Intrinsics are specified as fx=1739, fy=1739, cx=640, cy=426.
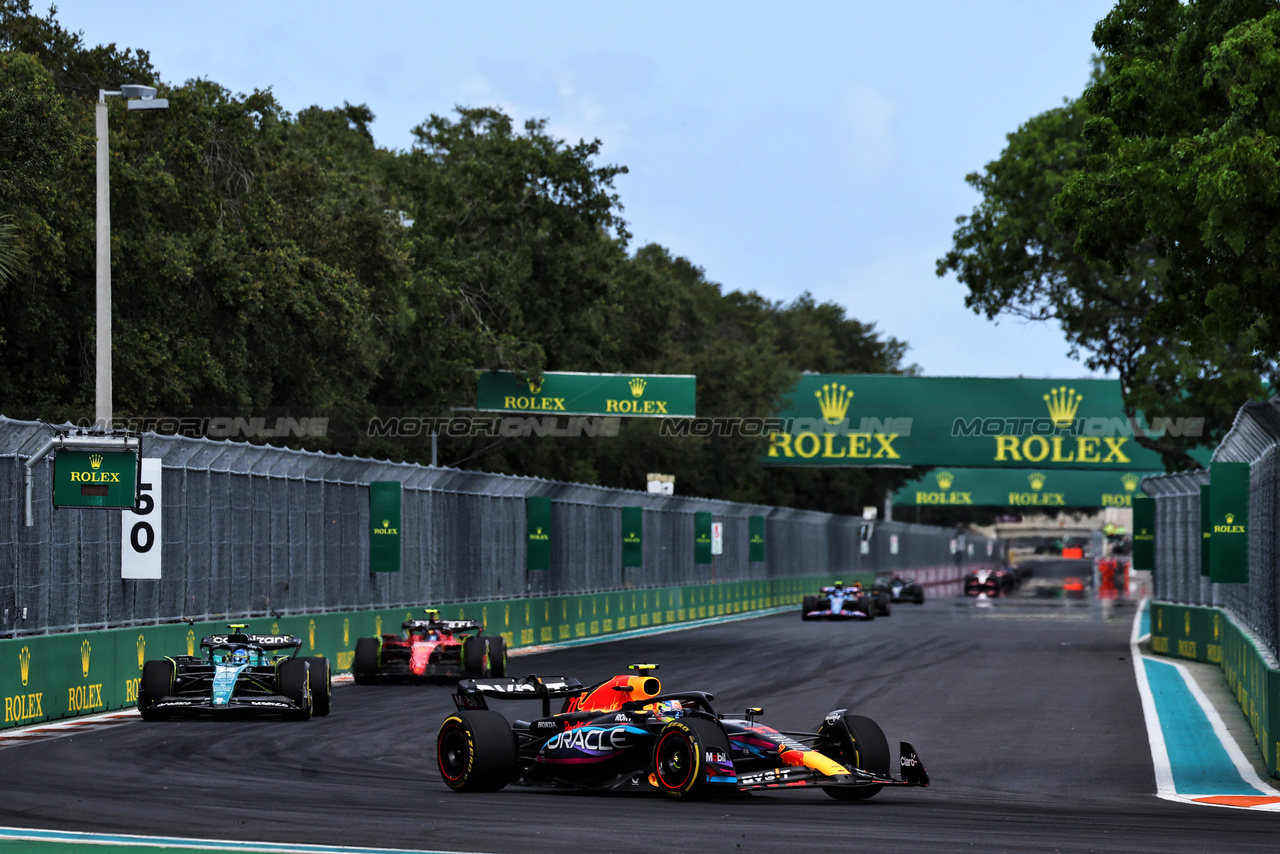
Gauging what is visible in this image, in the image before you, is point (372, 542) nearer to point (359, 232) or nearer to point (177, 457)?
point (177, 457)

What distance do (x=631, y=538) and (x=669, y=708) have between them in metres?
Answer: 29.8

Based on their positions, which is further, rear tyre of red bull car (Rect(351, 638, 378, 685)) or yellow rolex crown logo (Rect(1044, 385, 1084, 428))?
yellow rolex crown logo (Rect(1044, 385, 1084, 428))

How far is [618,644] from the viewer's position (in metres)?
34.0

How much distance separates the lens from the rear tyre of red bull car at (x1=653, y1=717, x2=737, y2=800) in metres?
11.1

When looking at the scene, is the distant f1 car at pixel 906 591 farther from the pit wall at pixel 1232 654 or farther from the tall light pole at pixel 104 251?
the tall light pole at pixel 104 251

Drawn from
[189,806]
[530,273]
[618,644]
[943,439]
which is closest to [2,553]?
[189,806]

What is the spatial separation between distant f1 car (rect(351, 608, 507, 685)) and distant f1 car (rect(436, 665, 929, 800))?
9.82 meters

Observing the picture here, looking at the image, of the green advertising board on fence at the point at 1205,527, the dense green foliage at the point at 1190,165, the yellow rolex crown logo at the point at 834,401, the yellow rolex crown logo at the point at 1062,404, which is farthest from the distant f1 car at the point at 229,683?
the yellow rolex crown logo at the point at 1062,404

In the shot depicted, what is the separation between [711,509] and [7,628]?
35998 mm

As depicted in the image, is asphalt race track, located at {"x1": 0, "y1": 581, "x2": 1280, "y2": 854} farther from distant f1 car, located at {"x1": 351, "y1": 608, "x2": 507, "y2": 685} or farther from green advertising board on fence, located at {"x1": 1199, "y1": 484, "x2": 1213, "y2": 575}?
green advertising board on fence, located at {"x1": 1199, "y1": 484, "x2": 1213, "y2": 575}

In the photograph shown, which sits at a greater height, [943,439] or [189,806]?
[943,439]

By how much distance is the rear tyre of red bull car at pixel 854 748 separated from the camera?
1123 centimetres

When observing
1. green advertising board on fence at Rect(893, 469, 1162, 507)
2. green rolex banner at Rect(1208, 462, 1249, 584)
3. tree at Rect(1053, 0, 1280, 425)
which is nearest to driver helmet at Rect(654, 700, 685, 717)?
tree at Rect(1053, 0, 1280, 425)

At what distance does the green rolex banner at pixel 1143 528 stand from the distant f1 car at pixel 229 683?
72.1 feet
